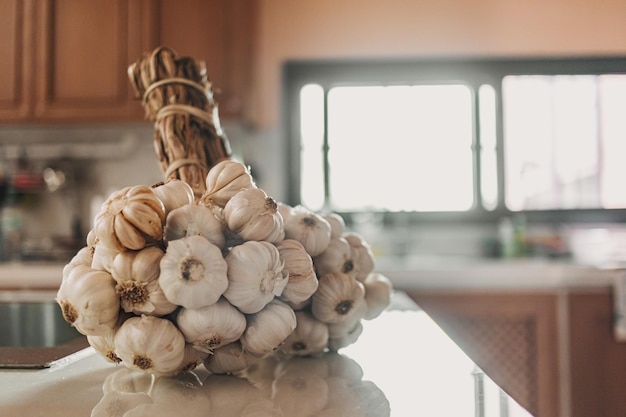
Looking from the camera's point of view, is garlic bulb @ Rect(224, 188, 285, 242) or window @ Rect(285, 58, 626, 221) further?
Answer: window @ Rect(285, 58, 626, 221)

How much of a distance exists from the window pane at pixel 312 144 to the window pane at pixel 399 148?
0.16 ft

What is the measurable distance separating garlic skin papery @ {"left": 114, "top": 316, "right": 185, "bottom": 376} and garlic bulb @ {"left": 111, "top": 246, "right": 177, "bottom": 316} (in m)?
0.01

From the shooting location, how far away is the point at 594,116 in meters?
2.85

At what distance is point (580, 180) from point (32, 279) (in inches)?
96.1

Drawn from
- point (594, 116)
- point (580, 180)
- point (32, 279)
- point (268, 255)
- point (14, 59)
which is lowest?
point (32, 279)

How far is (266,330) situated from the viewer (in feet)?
1.81

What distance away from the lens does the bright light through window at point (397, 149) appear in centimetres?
286

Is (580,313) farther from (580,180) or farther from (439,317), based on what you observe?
(580,180)

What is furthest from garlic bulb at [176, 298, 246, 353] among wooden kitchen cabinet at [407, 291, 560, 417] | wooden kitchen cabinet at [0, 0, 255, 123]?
wooden kitchen cabinet at [0, 0, 255, 123]

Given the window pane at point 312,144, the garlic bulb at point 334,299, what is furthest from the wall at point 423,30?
the garlic bulb at point 334,299

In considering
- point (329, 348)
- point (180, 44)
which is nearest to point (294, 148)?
point (180, 44)

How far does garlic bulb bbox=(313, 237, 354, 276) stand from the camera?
668mm

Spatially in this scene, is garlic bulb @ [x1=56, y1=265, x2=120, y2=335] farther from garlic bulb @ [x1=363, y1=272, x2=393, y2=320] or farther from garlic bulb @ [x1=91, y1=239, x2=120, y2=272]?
garlic bulb @ [x1=363, y1=272, x2=393, y2=320]

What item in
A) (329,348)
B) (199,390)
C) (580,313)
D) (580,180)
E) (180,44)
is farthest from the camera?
(580,180)
